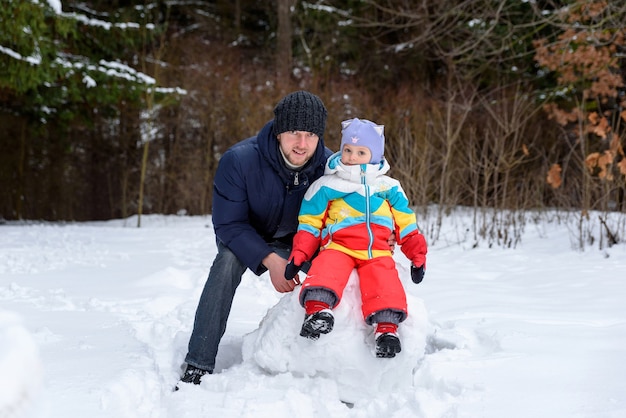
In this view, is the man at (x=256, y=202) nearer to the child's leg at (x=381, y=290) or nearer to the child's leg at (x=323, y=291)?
the child's leg at (x=323, y=291)

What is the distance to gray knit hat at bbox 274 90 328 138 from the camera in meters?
2.71

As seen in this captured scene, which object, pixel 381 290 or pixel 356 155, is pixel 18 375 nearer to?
pixel 381 290

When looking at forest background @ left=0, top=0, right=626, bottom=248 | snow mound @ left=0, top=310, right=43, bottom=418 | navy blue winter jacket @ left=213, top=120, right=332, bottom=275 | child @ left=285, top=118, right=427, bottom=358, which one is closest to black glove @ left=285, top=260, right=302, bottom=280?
child @ left=285, top=118, right=427, bottom=358

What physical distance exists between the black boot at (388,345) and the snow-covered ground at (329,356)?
3.5 inches

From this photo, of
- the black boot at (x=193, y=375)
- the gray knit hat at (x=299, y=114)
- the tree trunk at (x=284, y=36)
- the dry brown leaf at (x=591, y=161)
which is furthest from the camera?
the tree trunk at (x=284, y=36)

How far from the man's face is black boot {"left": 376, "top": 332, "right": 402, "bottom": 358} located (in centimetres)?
87

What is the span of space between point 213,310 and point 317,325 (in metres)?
0.52

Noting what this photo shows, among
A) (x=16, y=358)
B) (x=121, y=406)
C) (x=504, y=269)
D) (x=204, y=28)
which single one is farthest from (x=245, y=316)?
(x=204, y=28)

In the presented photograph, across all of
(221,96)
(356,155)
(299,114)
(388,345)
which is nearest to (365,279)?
(388,345)

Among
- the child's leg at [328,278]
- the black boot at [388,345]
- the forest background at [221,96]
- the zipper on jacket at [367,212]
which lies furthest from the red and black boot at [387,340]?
the forest background at [221,96]

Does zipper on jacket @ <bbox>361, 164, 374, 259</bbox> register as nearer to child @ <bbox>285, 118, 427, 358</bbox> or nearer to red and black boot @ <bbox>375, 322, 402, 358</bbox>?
child @ <bbox>285, 118, 427, 358</bbox>

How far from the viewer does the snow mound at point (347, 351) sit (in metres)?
2.52

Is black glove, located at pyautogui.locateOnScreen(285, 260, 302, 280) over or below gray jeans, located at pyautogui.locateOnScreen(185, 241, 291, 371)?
over

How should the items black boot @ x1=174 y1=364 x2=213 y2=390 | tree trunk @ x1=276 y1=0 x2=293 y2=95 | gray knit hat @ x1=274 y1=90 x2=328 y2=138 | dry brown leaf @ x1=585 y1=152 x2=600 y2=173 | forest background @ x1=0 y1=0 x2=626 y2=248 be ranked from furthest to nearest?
1. tree trunk @ x1=276 y1=0 x2=293 y2=95
2. forest background @ x1=0 y1=0 x2=626 y2=248
3. dry brown leaf @ x1=585 y1=152 x2=600 y2=173
4. gray knit hat @ x1=274 y1=90 x2=328 y2=138
5. black boot @ x1=174 y1=364 x2=213 y2=390
